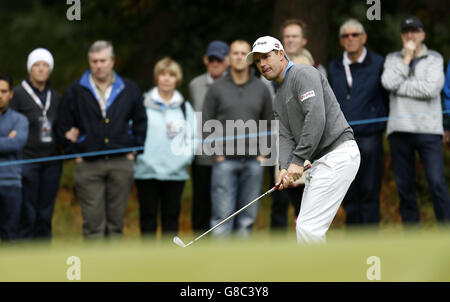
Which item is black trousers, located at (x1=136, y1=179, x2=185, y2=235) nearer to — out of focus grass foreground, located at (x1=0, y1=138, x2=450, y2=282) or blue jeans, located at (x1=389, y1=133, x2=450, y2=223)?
blue jeans, located at (x1=389, y1=133, x2=450, y2=223)

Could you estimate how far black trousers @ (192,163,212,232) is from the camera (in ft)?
32.5

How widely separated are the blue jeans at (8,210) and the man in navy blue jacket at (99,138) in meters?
0.70

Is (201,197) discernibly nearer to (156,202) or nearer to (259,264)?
(156,202)

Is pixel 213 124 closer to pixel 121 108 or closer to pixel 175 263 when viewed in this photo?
pixel 121 108

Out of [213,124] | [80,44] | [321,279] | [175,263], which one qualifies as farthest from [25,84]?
[80,44]

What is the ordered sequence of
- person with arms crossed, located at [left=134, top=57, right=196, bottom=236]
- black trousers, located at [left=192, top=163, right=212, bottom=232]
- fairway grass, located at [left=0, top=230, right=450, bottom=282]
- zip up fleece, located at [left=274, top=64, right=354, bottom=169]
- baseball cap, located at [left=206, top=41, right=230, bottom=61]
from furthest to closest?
baseball cap, located at [left=206, top=41, right=230, bottom=61]
black trousers, located at [left=192, top=163, right=212, bottom=232]
person with arms crossed, located at [left=134, top=57, right=196, bottom=236]
zip up fleece, located at [left=274, top=64, right=354, bottom=169]
fairway grass, located at [left=0, top=230, right=450, bottom=282]

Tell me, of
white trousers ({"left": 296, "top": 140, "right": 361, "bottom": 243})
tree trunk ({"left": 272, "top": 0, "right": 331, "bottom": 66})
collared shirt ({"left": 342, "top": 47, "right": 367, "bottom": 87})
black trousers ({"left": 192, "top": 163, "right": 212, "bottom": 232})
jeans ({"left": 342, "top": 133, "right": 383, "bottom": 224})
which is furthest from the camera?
tree trunk ({"left": 272, "top": 0, "right": 331, "bottom": 66})

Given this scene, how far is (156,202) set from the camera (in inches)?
382

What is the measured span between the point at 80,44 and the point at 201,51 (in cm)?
495

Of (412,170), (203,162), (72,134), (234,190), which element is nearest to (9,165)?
(72,134)

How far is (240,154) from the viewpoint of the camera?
9477 millimetres

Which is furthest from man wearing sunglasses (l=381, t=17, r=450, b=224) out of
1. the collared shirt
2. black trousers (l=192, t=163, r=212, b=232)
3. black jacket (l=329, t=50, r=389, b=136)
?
black trousers (l=192, t=163, r=212, b=232)

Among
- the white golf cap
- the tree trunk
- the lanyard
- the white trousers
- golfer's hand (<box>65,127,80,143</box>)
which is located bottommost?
the white trousers

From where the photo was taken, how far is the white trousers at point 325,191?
6.70 meters
